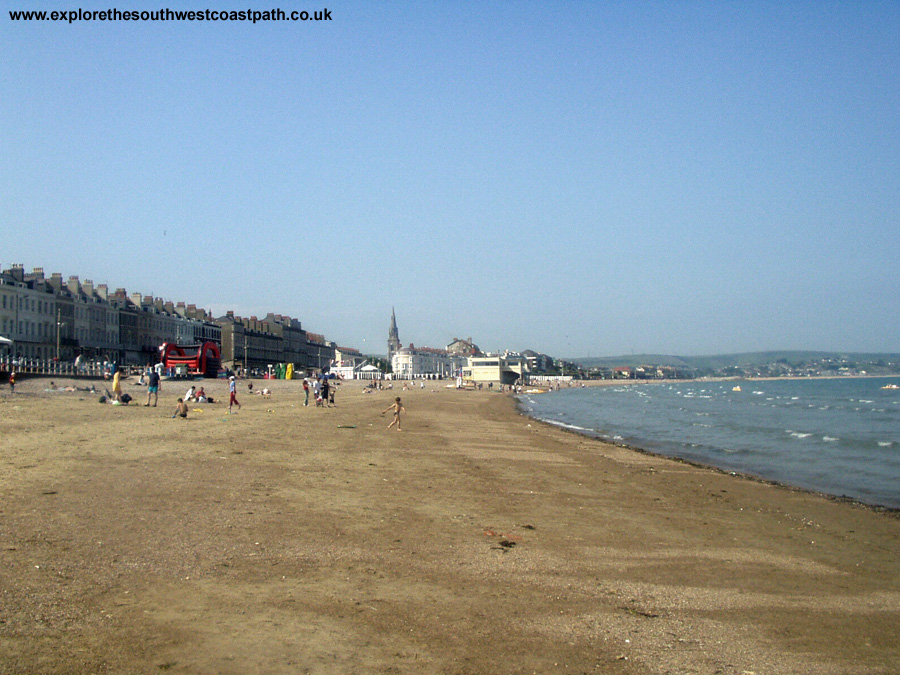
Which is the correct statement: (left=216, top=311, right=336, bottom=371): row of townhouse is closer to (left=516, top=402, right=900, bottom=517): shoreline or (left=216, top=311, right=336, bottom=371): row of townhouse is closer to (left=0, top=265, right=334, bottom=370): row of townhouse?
(left=0, top=265, right=334, bottom=370): row of townhouse

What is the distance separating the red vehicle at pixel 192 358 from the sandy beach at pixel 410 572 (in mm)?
47283

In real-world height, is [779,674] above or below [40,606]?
below

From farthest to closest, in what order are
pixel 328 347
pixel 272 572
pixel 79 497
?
pixel 328 347, pixel 79 497, pixel 272 572

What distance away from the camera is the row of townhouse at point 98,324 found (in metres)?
60.0

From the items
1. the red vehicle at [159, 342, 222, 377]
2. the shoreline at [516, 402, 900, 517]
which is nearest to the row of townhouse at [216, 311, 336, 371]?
the red vehicle at [159, 342, 222, 377]

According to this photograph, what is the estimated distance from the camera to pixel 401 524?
32.3 feet

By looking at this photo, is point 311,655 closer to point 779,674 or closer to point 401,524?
point 779,674

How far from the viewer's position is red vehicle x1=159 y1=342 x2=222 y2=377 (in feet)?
199

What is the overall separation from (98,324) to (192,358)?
16947 mm

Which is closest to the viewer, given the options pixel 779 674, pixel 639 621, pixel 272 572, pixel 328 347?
pixel 779 674

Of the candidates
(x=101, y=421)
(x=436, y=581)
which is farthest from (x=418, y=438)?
(x=436, y=581)

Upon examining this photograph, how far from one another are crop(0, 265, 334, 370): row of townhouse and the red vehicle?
31.2 feet

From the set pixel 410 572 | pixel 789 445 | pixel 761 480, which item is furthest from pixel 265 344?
pixel 410 572

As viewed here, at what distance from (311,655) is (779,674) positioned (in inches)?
138
